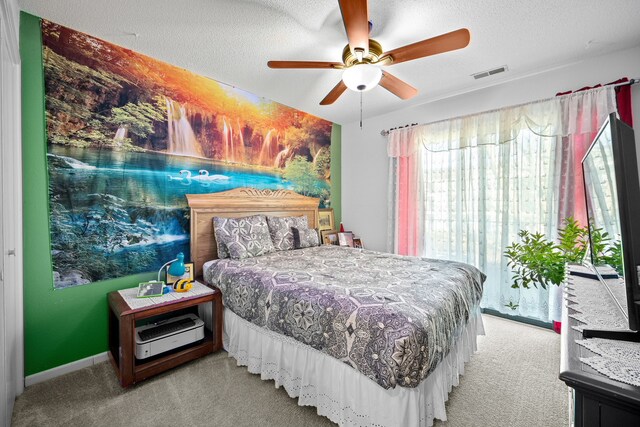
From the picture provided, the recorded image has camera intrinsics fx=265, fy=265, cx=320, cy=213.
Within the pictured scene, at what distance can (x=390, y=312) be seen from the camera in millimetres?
1383

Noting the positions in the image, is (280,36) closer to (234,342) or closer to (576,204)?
(234,342)

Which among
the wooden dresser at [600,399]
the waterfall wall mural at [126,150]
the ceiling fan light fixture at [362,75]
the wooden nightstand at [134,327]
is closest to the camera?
the wooden dresser at [600,399]

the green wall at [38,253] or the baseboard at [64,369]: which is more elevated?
the green wall at [38,253]

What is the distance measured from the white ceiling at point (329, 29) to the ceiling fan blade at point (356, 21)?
1.17ft

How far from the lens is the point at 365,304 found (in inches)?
58.9

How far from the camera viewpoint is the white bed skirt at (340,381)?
1326 mm

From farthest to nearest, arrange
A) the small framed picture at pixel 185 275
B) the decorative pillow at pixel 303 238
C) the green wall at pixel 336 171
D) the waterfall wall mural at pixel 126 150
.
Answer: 1. the green wall at pixel 336 171
2. the decorative pillow at pixel 303 238
3. the small framed picture at pixel 185 275
4. the waterfall wall mural at pixel 126 150

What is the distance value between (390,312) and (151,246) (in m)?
2.26

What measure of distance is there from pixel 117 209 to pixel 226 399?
1.79 meters

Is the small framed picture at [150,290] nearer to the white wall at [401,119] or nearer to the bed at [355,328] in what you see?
the bed at [355,328]

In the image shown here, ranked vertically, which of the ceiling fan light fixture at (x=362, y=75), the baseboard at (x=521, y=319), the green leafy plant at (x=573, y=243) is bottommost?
the baseboard at (x=521, y=319)

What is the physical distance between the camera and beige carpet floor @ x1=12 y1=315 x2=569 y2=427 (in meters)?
1.59

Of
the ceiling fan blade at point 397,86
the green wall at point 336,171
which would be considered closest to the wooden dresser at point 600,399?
the ceiling fan blade at point 397,86

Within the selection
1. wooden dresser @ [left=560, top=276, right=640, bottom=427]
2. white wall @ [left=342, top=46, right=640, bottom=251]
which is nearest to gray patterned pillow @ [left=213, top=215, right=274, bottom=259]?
white wall @ [left=342, top=46, right=640, bottom=251]
